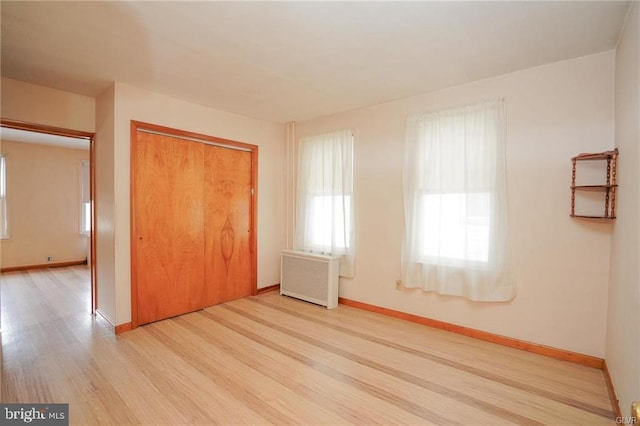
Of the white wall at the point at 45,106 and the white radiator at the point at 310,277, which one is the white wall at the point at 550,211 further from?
the white wall at the point at 45,106

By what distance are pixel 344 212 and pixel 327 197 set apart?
0.38 m

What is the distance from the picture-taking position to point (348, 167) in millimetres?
3980

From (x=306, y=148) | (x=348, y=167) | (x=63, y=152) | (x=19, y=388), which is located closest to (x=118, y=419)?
(x=19, y=388)

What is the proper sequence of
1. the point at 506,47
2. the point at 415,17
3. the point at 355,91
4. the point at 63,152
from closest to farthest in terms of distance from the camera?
1. the point at 415,17
2. the point at 506,47
3. the point at 355,91
4. the point at 63,152

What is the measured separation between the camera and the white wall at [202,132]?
10.3ft

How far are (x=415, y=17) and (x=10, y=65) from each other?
3406 mm

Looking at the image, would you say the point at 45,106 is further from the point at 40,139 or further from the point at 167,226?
the point at 40,139

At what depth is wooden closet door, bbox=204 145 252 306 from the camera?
3947mm

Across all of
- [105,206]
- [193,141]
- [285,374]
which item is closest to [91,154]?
[105,206]

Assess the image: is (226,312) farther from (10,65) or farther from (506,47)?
(506,47)

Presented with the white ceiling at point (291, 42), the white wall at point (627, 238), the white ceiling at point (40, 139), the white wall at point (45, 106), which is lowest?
the white wall at point (627, 238)

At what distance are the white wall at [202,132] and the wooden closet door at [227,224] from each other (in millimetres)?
218

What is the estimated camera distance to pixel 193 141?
374cm

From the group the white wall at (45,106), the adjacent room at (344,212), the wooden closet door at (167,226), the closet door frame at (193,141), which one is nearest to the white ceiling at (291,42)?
the adjacent room at (344,212)
